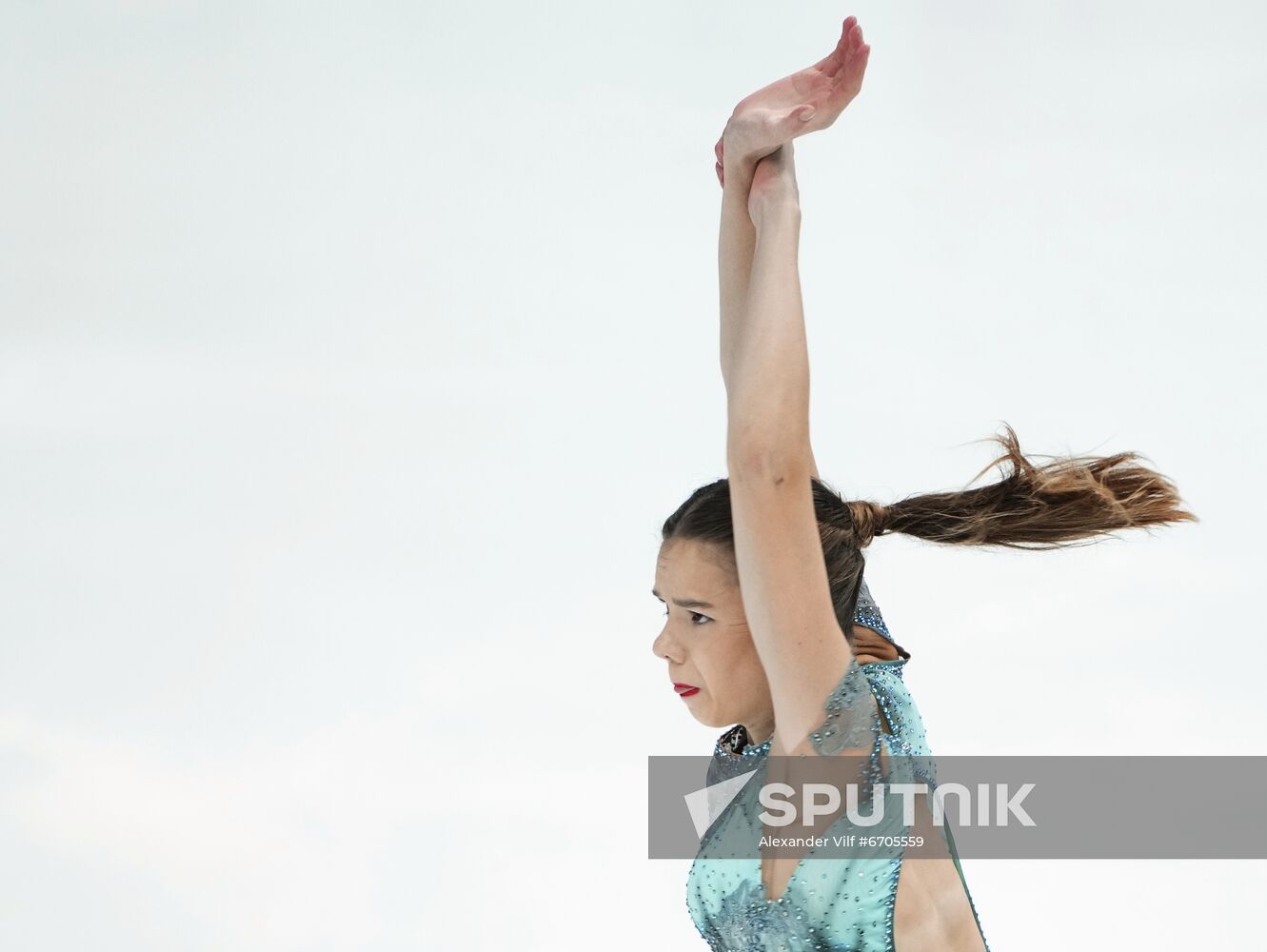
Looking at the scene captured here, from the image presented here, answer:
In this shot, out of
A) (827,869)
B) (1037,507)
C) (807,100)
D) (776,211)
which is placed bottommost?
(827,869)

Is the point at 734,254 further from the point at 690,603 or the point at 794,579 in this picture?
the point at 794,579

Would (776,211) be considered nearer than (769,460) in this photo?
No

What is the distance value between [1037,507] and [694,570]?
0.38m

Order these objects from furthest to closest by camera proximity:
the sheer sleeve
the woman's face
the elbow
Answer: the woman's face → the sheer sleeve → the elbow

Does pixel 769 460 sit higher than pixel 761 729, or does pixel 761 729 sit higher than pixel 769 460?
pixel 769 460

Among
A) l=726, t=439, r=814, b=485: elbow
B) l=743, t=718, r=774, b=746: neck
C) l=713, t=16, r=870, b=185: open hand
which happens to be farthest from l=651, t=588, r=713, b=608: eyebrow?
l=713, t=16, r=870, b=185: open hand

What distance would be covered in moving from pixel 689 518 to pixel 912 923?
0.45m

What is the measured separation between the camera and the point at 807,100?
4.67 ft

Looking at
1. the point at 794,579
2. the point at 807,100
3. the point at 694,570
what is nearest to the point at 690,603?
the point at 694,570

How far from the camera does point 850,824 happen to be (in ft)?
4.68

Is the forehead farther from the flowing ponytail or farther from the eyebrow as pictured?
the flowing ponytail

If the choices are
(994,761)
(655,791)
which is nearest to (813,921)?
(655,791)

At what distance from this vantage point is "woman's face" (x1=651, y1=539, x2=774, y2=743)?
152cm

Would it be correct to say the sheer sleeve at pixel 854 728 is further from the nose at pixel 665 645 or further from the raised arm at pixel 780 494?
the nose at pixel 665 645
